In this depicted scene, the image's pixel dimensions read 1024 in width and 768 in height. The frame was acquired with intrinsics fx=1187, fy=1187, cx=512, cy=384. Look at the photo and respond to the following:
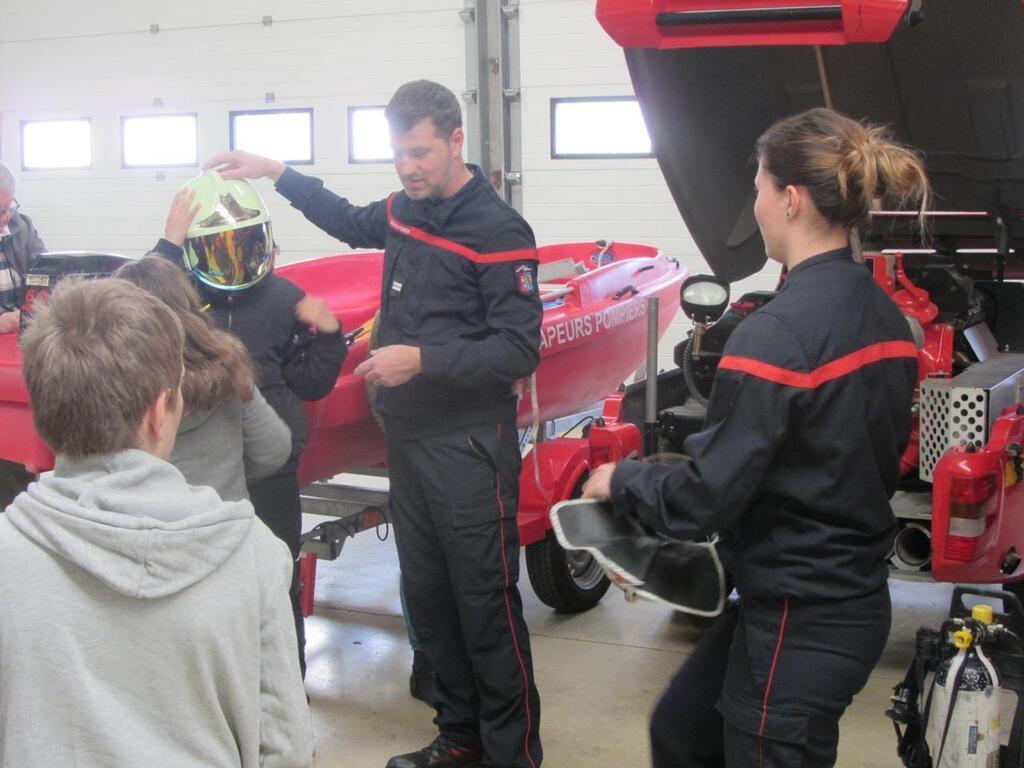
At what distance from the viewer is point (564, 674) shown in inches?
159

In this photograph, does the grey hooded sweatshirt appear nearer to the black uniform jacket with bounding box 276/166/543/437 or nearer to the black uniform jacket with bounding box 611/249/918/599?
the black uniform jacket with bounding box 611/249/918/599

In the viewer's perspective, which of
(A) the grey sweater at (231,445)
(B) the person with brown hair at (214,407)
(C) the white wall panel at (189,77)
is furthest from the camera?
(C) the white wall panel at (189,77)

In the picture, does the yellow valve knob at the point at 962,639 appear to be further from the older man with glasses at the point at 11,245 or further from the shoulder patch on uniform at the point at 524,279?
the older man with glasses at the point at 11,245

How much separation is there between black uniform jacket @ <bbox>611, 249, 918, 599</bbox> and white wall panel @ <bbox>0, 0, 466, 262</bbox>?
29.0 ft

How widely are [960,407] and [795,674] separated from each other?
1.72m

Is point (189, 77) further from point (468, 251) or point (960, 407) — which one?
point (960, 407)

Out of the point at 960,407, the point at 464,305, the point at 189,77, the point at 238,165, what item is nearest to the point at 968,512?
the point at 960,407

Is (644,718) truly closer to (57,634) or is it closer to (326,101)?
(57,634)

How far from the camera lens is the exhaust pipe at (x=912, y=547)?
142 inches

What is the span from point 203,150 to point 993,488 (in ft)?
32.7

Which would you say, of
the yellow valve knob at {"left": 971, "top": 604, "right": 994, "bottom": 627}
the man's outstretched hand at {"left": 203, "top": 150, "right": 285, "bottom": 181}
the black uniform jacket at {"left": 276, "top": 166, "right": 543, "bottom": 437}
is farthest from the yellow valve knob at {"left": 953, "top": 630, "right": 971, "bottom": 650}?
the man's outstretched hand at {"left": 203, "top": 150, "right": 285, "bottom": 181}

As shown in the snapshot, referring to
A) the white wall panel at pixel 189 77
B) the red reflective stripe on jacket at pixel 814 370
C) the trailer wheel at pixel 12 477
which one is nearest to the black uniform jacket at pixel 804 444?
the red reflective stripe on jacket at pixel 814 370

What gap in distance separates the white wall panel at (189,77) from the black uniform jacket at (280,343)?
7729mm

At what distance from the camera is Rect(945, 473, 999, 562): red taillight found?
3.27 metres
